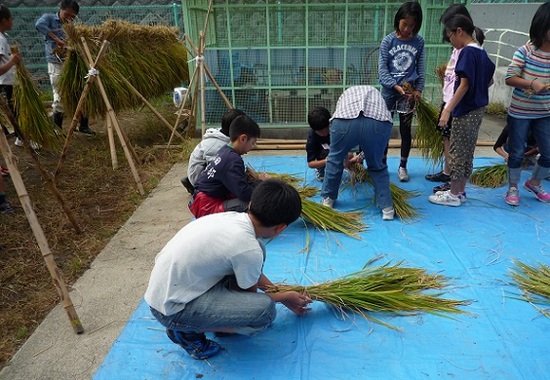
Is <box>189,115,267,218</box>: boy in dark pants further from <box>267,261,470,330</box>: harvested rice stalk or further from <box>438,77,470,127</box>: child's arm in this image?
<box>438,77,470,127</box>: child's arm

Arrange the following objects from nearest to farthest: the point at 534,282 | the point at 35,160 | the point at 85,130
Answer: the point at 534,282
the point at 35,160
the point at 85,130

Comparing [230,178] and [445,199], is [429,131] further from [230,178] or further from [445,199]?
[230,178]

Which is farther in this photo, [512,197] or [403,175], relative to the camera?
[403,175]

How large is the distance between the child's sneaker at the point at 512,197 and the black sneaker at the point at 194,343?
2.77 metres

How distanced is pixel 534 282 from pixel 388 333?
0.98 metres

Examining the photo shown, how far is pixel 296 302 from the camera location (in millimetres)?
2145

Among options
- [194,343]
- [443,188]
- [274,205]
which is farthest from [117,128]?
[443,188]

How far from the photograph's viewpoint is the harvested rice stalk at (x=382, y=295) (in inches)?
90.2

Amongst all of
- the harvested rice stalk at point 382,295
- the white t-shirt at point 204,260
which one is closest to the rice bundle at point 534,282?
the harvested rice stalk at point 382,295

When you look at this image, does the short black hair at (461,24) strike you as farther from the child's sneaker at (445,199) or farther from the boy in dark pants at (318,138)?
the child's sneaker at (445,199)

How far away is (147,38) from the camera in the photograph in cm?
565

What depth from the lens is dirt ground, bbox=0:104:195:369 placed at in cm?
252

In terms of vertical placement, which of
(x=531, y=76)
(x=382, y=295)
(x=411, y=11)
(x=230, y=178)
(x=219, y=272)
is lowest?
(x=382, y=295)

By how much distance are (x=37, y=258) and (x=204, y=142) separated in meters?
1.44
